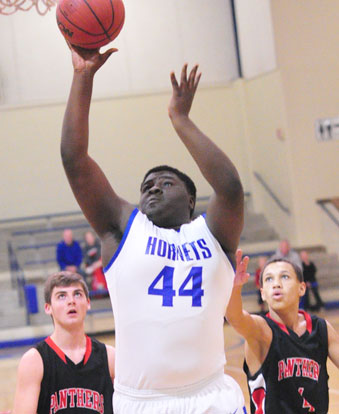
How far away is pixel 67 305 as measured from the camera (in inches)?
146

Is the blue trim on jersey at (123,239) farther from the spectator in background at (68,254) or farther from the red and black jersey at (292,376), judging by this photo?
the spectator in background at (68,254)

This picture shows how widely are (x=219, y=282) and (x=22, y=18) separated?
14308 mm

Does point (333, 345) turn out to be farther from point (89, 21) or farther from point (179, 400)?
point (89, 21)

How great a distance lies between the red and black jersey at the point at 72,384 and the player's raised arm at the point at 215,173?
4.91ft

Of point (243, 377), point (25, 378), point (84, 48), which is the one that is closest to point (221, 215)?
point (84, 48)

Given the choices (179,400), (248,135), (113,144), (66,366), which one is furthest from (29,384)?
(248,135)

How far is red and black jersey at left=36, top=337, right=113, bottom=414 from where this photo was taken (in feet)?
11.6

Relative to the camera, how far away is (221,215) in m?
2.41

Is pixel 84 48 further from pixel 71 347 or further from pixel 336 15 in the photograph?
pixel 336 15

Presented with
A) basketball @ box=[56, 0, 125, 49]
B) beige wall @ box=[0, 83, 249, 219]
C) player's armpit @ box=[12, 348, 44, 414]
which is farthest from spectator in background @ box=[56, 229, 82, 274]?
basketball @ box=[56, 0, 125, 49]

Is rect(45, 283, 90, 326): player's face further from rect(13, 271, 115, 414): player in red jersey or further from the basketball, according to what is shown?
the basketball

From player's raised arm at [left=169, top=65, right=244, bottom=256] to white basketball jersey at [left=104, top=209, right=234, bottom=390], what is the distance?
7 centimetres

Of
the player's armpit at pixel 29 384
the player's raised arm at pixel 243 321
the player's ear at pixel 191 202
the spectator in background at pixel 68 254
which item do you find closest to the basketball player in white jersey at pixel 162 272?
the player's ear at pixel 191 202

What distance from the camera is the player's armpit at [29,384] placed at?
11.0ft
